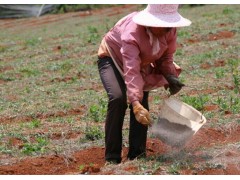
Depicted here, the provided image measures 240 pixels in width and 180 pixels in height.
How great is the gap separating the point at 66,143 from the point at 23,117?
1454 millimetres

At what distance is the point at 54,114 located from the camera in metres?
6.78

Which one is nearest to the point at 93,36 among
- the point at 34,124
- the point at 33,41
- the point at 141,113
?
the point at 33,41

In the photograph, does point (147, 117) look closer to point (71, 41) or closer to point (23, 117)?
point (23, 117)

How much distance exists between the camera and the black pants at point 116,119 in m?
4.52

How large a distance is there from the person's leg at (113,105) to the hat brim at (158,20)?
0.48 meters

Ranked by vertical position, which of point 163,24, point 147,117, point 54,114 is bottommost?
point 54,114

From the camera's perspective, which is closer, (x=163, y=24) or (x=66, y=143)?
(x=163, y=24)

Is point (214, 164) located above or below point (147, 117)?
below

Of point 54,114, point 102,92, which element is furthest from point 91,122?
point 102,92

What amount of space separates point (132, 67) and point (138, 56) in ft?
0.36

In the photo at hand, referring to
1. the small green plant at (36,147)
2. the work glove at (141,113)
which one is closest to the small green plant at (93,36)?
the small green plant at (36,147)

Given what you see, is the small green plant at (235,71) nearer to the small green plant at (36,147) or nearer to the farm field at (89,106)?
the farm field at (89,106)

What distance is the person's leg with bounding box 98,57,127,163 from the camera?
4508mm

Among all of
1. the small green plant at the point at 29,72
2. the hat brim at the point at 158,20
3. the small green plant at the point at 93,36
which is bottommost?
the small green plant at the point at 93,36
